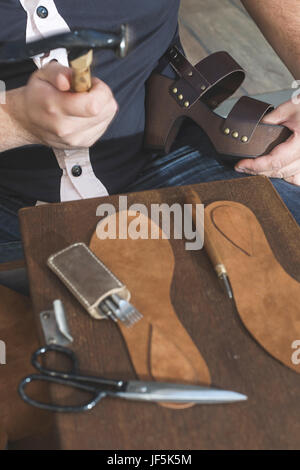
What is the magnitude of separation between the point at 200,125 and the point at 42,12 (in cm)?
33

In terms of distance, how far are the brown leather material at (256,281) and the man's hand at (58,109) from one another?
0.22m

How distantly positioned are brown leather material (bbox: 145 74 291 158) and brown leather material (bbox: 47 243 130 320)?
374mm

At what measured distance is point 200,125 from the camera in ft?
2.86

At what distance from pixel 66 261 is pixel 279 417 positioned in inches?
12.3

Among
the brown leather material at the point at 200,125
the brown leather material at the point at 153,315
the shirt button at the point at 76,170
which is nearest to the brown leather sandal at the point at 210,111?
the brown leather material at the point at 200,125

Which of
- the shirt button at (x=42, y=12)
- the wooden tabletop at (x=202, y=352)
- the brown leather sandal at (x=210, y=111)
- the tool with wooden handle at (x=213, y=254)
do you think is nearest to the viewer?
the wooden tabletop at (x=202, y=352)

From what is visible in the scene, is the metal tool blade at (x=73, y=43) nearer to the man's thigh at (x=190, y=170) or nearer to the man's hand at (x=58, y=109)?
the man's hand at (x=58, y=109)

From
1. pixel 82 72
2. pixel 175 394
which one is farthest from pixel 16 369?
pixel 82 72

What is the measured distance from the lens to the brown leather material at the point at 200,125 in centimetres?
85

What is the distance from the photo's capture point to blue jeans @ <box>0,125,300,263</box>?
88cm

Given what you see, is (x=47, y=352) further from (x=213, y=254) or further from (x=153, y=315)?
(x=213, y=254)

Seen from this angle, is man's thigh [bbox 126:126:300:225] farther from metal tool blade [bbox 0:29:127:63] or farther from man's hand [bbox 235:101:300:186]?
metal tool blade [bbox 0:29:127:63]

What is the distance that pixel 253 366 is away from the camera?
0.54m

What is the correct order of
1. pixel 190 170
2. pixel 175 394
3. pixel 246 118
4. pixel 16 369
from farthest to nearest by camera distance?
pixel 190 170, pixel 246 118, pixel 16 369, pixel 175 394
